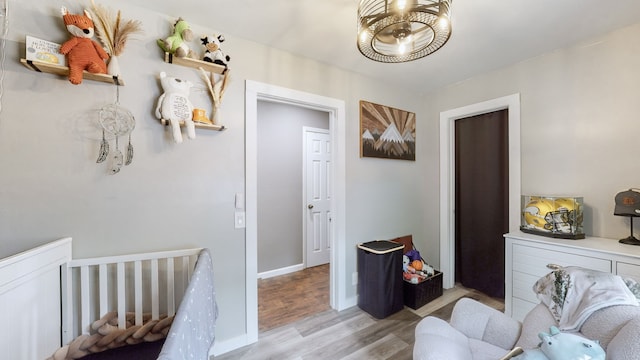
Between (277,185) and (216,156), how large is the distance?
1517 mm

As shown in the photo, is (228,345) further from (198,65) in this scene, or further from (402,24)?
(402,24)

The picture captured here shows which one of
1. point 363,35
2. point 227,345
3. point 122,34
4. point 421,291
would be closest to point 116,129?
point 122,34

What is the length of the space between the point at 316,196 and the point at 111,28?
2.69m

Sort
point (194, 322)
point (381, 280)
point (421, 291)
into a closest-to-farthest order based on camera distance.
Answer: point (194, 322)
point (381, 280)
point (421, 291)

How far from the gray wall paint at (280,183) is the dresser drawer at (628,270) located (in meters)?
2.88

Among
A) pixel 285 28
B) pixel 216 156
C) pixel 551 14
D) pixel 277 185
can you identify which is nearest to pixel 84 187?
pixel 216 156

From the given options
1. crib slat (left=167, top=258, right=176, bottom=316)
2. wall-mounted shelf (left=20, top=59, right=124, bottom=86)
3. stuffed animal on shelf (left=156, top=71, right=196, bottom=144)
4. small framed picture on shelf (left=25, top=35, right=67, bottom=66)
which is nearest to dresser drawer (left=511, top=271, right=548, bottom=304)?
crib slat (left=167, top=258, right=176, bottom=316)

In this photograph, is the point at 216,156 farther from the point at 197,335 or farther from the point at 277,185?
the point at 277,185

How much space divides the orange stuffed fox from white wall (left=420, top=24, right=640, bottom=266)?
3.18 meters

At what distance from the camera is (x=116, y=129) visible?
1.46 meters

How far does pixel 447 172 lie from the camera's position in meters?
2.85

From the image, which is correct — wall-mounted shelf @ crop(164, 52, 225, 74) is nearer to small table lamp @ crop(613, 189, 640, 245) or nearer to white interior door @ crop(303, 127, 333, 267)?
white interior door @ crop(303, 127, 333, 267)

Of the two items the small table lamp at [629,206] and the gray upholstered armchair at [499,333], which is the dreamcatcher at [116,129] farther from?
the small table lamp at [629,206]

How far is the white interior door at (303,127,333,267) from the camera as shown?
11.4 feet
